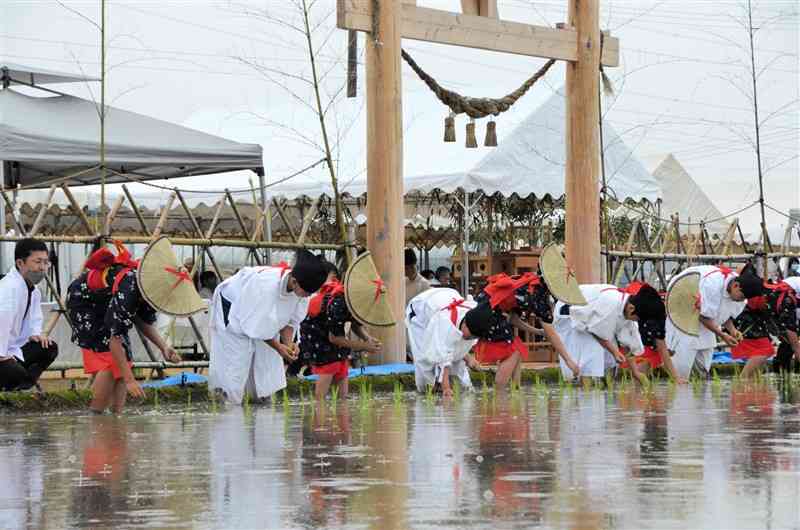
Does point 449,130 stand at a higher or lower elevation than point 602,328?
higher

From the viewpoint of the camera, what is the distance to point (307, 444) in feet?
29.9

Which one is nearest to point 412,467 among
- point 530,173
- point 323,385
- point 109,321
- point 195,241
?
point 109,321

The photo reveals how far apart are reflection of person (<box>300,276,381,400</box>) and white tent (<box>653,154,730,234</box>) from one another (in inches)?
840

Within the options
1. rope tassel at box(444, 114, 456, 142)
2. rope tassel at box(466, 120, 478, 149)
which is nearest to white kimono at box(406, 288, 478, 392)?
rope tassel at box(444, 114, 456, 142)

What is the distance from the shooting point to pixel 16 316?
12.4 metres

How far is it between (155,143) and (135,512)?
11.3m

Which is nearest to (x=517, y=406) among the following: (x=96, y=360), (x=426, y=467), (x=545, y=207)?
(x=96, y=360)

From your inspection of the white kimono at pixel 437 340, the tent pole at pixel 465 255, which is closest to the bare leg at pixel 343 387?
the white kimono at pixel 437 340

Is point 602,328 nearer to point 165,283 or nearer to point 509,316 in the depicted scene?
point 509,316

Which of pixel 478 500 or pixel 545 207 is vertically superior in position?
pixel 545 207

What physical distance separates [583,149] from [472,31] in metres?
2.21

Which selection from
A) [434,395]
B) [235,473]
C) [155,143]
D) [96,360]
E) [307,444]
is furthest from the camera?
[155,143]

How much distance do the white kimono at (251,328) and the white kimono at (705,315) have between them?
5.41m

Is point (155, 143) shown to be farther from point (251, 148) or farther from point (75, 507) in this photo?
point (75, 507)
